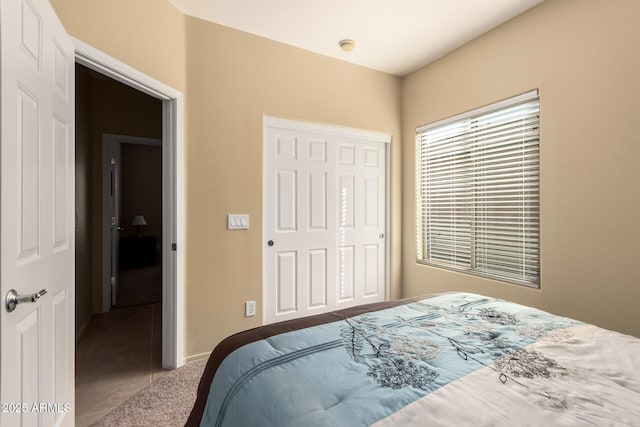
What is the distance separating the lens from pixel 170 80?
7.41 feet

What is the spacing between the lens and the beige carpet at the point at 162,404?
175 centimetres

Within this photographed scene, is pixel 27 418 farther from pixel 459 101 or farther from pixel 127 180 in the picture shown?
pixel 127 180

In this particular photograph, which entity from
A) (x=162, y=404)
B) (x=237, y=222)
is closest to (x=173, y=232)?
(x=237, y=222)

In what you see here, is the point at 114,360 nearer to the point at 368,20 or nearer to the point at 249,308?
the point at 249,308

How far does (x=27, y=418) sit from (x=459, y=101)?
3437 mm

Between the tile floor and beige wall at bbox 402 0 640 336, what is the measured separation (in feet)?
9.38

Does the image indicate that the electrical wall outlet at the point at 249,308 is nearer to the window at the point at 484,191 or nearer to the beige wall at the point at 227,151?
the beige wall at the point at 227,151

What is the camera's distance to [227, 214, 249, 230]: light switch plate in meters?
2.60

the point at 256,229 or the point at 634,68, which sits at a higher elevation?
the point at 634,68

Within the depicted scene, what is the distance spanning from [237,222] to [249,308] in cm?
76

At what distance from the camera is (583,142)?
6.73 feet

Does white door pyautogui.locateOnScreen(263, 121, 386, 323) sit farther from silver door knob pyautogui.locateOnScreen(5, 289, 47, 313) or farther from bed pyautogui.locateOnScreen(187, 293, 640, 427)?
silver door knob pyautogui.locateOnScreen(5, 289, 47, 313)

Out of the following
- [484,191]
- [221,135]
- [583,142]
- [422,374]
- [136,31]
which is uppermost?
[136,31]

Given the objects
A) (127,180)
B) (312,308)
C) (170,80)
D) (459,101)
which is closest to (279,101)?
(170,80)
